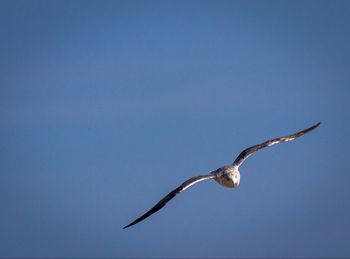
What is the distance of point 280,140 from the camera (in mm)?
45438

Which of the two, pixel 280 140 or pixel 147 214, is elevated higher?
pixel 280 140

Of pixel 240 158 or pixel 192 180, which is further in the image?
pixel 240 158

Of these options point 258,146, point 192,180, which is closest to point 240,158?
point 258,146

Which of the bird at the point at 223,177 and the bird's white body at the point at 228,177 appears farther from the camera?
the bird's white body at the point at 228,177

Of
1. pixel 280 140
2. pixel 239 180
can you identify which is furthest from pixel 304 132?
pixel 239 180

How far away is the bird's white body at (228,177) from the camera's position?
4247 centimetres

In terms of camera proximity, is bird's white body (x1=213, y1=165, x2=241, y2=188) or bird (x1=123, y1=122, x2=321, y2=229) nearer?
bird (x1=123, y1=122, x2=321, y2=229)

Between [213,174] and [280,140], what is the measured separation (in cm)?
456

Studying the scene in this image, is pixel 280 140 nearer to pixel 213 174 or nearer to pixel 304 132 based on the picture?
pixel 304 132

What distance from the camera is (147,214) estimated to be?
41250mm

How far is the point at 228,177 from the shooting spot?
42469 millimetres

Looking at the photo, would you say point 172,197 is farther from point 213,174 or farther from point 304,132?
point 304,132

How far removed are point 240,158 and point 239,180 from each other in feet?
6.75

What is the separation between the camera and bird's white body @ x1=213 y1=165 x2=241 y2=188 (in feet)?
139
